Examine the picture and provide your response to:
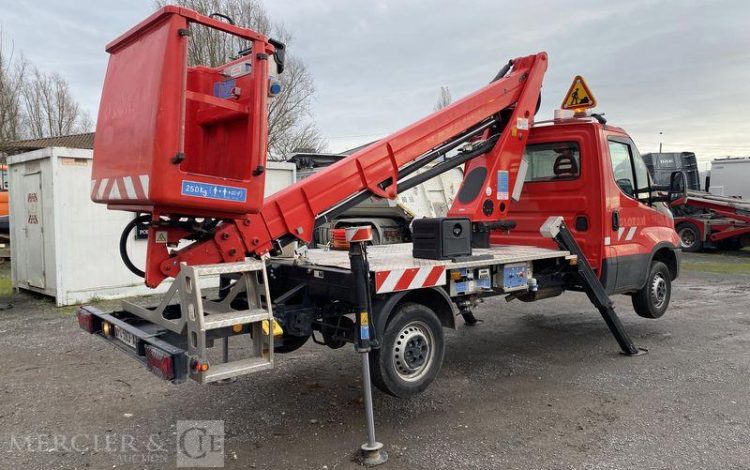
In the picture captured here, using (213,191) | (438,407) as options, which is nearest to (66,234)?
(213,191)

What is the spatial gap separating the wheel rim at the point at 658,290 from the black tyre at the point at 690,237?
37.4ft


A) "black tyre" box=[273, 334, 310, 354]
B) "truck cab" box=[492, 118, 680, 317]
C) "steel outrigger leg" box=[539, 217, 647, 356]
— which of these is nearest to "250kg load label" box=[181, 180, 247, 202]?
"black tyre" box=[273, 334, 310, 354]

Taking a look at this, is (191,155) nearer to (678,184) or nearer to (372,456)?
(372,456)

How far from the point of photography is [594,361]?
588 centimetres

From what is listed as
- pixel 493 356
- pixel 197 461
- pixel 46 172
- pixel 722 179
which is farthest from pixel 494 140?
pixel 722 179

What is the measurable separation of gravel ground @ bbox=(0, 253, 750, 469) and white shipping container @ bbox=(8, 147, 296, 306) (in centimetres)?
182

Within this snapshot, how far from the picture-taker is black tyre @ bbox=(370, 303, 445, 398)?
4074 mm

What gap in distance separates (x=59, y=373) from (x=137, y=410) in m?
1.47

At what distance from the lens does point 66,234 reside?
28.3ft

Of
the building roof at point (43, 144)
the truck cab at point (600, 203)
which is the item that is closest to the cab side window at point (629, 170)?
the truck cab at point (600, 203)

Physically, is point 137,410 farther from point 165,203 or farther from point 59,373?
point 165,203

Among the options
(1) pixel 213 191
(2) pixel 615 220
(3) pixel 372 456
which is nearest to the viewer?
(1) pixel 213 191

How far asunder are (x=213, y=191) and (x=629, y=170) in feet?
16.6

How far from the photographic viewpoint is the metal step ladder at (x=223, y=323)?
10.7 feet
